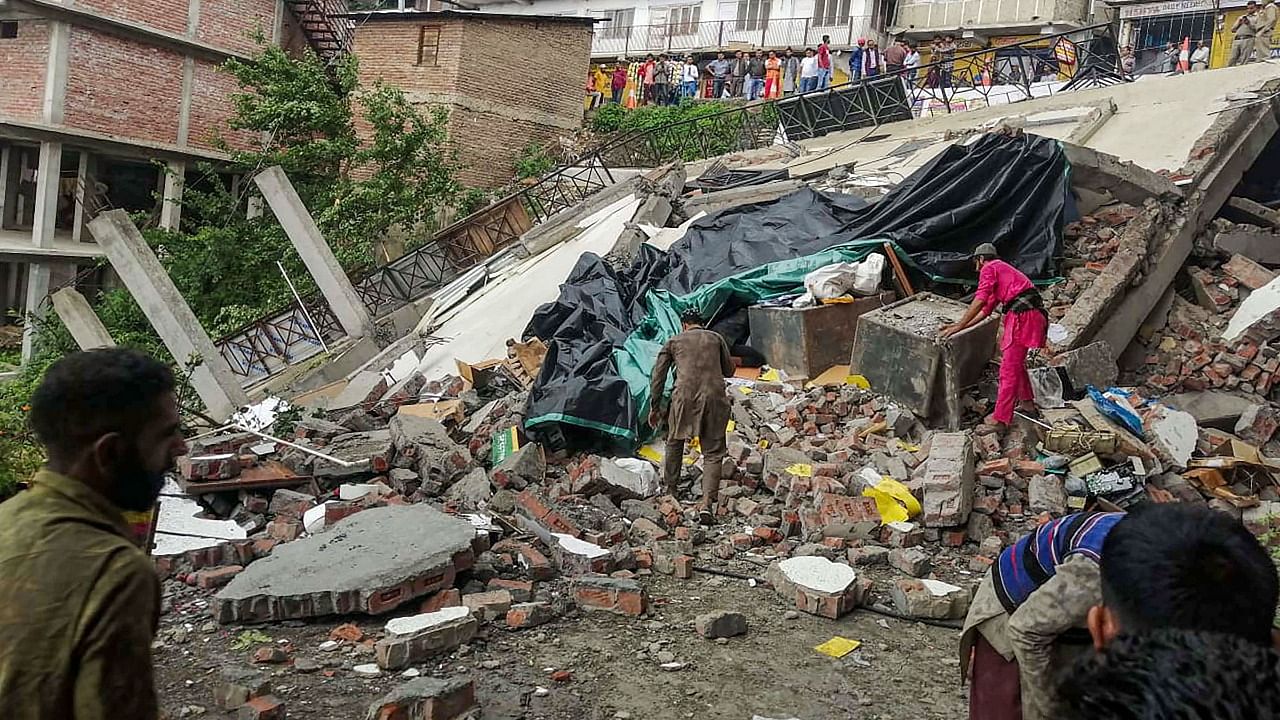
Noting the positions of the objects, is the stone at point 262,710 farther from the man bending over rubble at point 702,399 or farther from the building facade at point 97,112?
the building facade at point 97,112

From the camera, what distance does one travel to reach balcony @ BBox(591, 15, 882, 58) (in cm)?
2858

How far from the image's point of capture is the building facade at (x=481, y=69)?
19.2 metres

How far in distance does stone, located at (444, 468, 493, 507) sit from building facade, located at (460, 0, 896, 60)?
948 inches

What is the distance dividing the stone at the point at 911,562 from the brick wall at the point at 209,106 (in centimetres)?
1869

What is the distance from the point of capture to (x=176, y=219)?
2017 cm

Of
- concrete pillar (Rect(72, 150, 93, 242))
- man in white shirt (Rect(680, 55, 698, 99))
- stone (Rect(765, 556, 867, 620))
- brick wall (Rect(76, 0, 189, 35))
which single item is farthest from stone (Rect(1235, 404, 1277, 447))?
concrete pillar (Rect(72, 150, 93, 242))

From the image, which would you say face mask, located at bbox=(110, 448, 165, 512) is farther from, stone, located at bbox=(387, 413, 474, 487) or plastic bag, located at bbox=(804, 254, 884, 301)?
plastic bag, located at bbox=(804, 254, 884, 301)

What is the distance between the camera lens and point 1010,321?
282 inches

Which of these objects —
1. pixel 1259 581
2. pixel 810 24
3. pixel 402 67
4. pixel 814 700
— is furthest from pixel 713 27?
pixel 1259 581

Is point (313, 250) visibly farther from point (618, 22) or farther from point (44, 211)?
point (618, 22)

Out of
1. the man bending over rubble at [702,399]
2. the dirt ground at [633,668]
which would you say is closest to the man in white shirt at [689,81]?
the man bending over rubble at [702,399]

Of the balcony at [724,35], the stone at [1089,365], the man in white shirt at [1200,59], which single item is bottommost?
the stone at [1089,365]

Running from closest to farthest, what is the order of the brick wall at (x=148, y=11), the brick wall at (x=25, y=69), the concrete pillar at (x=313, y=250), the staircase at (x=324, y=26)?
the concrete pillar at (x=313, y=250)
the brick wall at (x=25, y=69)
the brick wall at (x=148, y=11)
the staircase at (x=324, y=26)

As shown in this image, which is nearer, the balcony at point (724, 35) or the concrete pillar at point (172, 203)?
the concrete pillar at point (172, 203)
